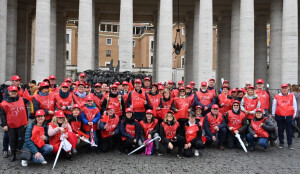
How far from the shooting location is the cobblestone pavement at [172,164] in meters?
6.86

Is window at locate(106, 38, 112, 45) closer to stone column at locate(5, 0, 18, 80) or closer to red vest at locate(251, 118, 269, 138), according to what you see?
stone column at locate(5, 0, 18, 80)

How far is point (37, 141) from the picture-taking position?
7113mm

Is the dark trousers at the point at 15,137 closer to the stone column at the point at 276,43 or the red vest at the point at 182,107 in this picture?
the red vest at the point at 182,107

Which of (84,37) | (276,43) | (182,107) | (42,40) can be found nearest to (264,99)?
(182,107)

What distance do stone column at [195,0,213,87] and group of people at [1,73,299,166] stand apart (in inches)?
527

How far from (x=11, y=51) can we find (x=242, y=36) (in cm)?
2308

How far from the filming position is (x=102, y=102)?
9.33m

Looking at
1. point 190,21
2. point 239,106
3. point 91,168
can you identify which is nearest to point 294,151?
point 239,106

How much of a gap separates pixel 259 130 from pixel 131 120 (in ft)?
14.9

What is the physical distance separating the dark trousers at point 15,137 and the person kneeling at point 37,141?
0.62m

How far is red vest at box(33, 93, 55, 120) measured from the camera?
26.2ft

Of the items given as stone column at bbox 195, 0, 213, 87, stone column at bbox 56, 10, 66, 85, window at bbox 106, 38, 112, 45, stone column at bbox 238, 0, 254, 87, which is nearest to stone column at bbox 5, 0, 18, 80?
stone column at bbox 56, 10, 66, 85

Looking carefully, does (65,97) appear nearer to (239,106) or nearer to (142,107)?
(142,107)

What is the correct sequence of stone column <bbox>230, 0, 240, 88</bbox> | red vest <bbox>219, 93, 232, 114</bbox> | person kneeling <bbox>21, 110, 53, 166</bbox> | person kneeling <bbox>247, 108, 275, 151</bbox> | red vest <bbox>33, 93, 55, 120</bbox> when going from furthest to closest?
1. stone column <bbox>230, 0, 240, 88</bbox>
2. red vest <bbox>219, 93, 232, 114</bbox>
3. person kneeling <bbox>247, 108, 275, 151</bbox>
4. red vest <bbox>33, 93, 55, 120</bbox>
5. person kneeling <bbox>21, 110, 53, 166</bbox>
